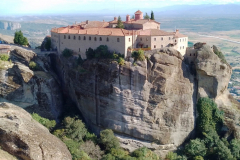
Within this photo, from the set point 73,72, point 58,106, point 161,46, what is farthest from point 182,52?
point 58,106

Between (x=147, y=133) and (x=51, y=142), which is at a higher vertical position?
(x=51, y=142)

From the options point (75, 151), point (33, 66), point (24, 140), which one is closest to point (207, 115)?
point (75, 151)

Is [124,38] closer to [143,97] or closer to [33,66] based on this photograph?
[143,97]

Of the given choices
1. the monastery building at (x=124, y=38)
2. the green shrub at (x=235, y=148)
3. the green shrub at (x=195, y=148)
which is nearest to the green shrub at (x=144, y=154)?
the green shrub at (x=195, y=148)

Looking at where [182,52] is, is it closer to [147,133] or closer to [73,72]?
[147,133]

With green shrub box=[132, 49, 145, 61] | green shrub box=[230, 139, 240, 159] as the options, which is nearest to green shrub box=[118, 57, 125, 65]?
green shrub box=[132, 49, 145, 61]

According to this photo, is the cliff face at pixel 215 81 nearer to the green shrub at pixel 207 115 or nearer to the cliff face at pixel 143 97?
the green shrub at pixel 207 115

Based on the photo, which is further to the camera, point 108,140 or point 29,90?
point 29,90
